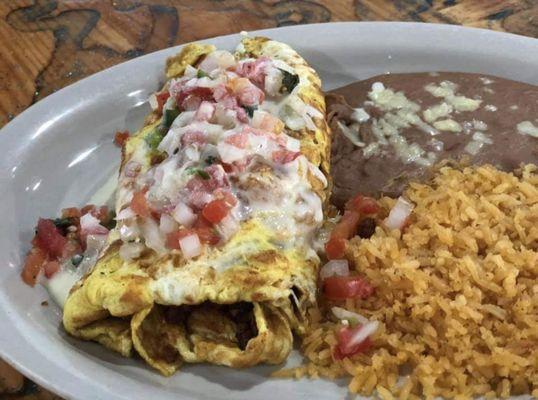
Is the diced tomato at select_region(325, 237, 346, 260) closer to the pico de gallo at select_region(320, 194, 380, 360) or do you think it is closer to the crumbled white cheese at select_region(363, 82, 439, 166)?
the pico de gallo at select_region(320, 194, 380, 360)

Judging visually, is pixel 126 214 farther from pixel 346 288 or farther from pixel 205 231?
pixel 346 288

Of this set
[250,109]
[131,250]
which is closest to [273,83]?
[250,109]

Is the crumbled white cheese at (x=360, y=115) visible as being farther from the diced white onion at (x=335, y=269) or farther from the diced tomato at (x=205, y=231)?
the diced tomato at (x=205, y=231)

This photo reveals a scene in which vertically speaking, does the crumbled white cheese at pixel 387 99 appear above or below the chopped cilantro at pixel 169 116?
below

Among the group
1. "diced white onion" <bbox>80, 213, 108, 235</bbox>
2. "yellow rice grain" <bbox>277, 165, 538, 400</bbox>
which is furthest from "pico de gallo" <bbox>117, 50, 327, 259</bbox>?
"yellow rice grain" <bbox>277, 165, 538, 400</bbox>

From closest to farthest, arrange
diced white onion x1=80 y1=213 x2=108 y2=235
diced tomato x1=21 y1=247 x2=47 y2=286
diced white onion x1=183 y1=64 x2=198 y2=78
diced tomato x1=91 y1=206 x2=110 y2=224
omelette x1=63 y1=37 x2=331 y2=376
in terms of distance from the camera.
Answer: omelette x1=63 y1=37 x2=331 y2=376 → diced tomato x1=21 y1=247 x2=47 y2=286 → diced white onion x1=80 y1=213 x2=108 y2=235 → diced tomato x1=91 y1=206 x2=110 y2=224 → diced white onion x1=183 y1=64 x2=198 y2=78

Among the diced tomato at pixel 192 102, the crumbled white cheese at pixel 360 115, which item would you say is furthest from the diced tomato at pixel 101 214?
the crumbled white cheese at pixel 360 115
